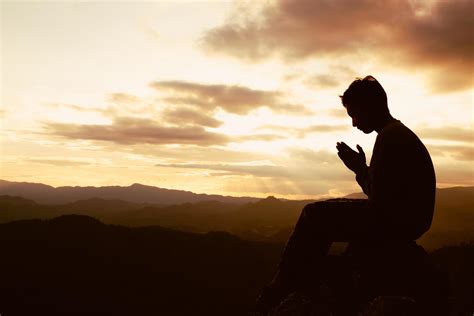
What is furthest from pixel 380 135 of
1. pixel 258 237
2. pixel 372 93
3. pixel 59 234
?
pixel 258 237

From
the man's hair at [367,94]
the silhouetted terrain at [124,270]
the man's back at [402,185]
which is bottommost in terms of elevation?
the silhouetted terrain at [124,270]

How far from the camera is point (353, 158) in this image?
19.4 ft

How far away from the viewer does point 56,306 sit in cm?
10794

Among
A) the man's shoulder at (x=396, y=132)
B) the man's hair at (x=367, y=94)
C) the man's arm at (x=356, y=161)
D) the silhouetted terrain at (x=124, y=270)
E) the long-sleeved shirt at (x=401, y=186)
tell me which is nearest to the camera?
the long-sleeved shirt at (x=401, y=186)

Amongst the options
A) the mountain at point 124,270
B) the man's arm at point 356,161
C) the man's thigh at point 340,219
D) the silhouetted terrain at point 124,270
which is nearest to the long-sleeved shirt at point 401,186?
the man's thigh at point 340,219

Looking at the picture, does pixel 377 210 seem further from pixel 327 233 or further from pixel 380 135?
pixel 380 135

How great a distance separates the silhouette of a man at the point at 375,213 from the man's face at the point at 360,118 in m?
0.21

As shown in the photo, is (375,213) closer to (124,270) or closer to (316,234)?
(316,234)

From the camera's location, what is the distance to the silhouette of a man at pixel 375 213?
498 centimetres

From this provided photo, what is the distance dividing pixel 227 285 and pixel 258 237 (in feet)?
262

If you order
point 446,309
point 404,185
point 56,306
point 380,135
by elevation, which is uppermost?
point 380,135

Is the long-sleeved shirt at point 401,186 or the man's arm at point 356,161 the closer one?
the long-sleeved shirt at point 401,186

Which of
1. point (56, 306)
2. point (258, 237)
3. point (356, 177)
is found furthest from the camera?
point (258, 237)

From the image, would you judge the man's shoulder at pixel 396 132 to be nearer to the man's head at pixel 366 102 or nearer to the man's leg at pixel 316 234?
the man's head at pixel 366 102
